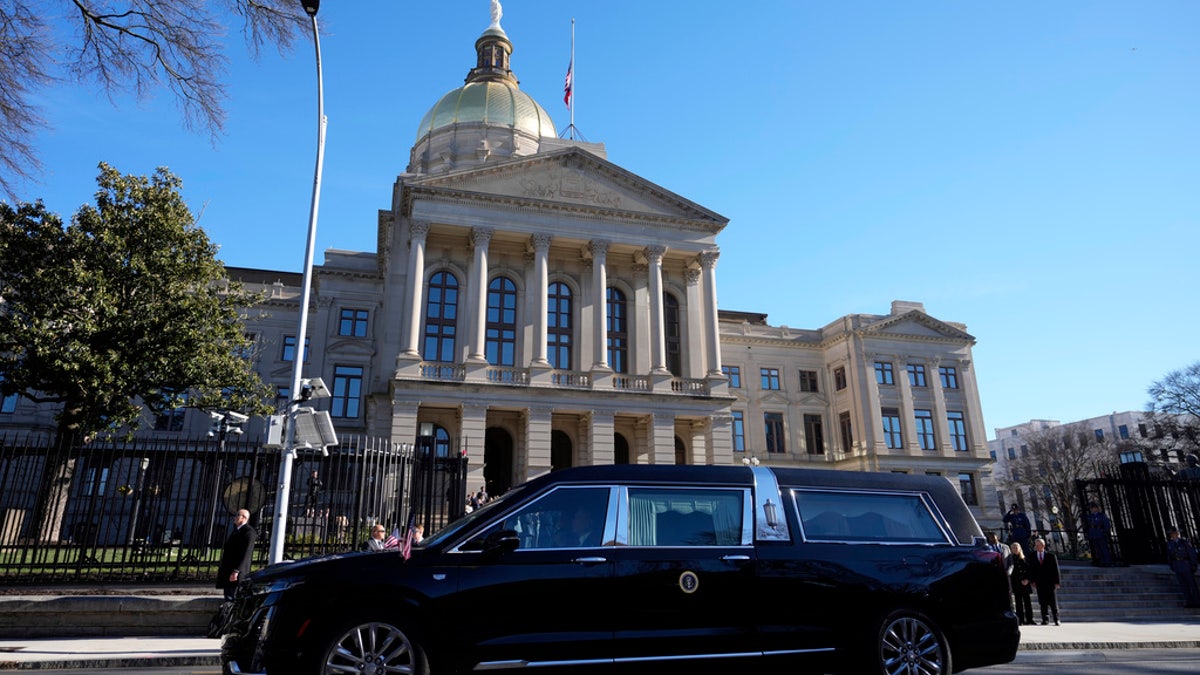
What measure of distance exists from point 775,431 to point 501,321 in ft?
83.1

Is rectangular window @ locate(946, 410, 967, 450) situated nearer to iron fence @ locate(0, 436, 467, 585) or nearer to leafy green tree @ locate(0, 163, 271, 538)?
iron fence @ locate(0, 436, 467, 585)

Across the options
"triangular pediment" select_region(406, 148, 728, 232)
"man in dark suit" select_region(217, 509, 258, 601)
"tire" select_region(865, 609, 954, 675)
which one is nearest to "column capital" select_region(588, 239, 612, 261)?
"triangular pediment" select_region(406, 148, 728, 232)

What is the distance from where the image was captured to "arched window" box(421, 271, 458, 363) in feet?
121

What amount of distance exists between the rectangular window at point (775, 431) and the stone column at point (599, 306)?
2048 cm

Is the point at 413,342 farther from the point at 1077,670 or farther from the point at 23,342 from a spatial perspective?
the point at 1077,670

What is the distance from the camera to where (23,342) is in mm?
22109

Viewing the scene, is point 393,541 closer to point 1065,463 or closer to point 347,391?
point 347,391

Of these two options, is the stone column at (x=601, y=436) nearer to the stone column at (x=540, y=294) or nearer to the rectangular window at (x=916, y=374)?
the stone column at (x=540, y=294)

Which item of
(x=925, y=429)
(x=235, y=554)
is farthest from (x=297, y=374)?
(x=925, y=429)

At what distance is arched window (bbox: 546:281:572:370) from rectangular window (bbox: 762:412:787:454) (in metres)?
20.6

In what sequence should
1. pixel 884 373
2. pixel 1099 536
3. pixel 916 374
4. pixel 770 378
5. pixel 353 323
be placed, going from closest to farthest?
pixel 1099 536 < pixel 353 323 < pixel 884 373 < pixel 916 374 < pixel 770 378

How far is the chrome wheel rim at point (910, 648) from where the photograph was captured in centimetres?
555

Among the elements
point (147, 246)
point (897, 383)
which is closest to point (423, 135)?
point (147, 246)

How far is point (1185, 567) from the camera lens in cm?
1786
